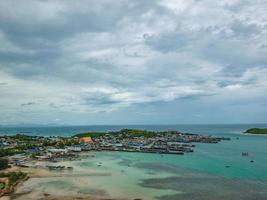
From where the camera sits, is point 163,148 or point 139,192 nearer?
point 139,192

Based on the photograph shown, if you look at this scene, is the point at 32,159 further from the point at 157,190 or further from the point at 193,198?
the point at 193,198

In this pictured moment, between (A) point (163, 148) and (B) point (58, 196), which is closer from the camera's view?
(B) point (58, 196)

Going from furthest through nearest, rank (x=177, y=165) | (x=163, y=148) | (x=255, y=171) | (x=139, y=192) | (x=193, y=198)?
(x=163, y=148) → (x=177, y=165) → (x=255, y=171) → (x=139, y=192) → (x=193, y=198)

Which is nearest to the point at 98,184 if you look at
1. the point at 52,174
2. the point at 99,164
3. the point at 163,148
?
the point at 52,174

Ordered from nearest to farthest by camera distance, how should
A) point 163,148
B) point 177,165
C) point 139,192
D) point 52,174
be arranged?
point 139,192 < point 52,174 < point 177,165 < point 163,148

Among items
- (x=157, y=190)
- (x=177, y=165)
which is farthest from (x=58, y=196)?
(x=177, y=165)

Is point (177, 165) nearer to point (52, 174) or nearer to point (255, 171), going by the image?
point (255, 171)

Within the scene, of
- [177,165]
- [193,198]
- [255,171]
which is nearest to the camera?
[193,198]

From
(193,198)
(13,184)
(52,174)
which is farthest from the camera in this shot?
(52,174)
